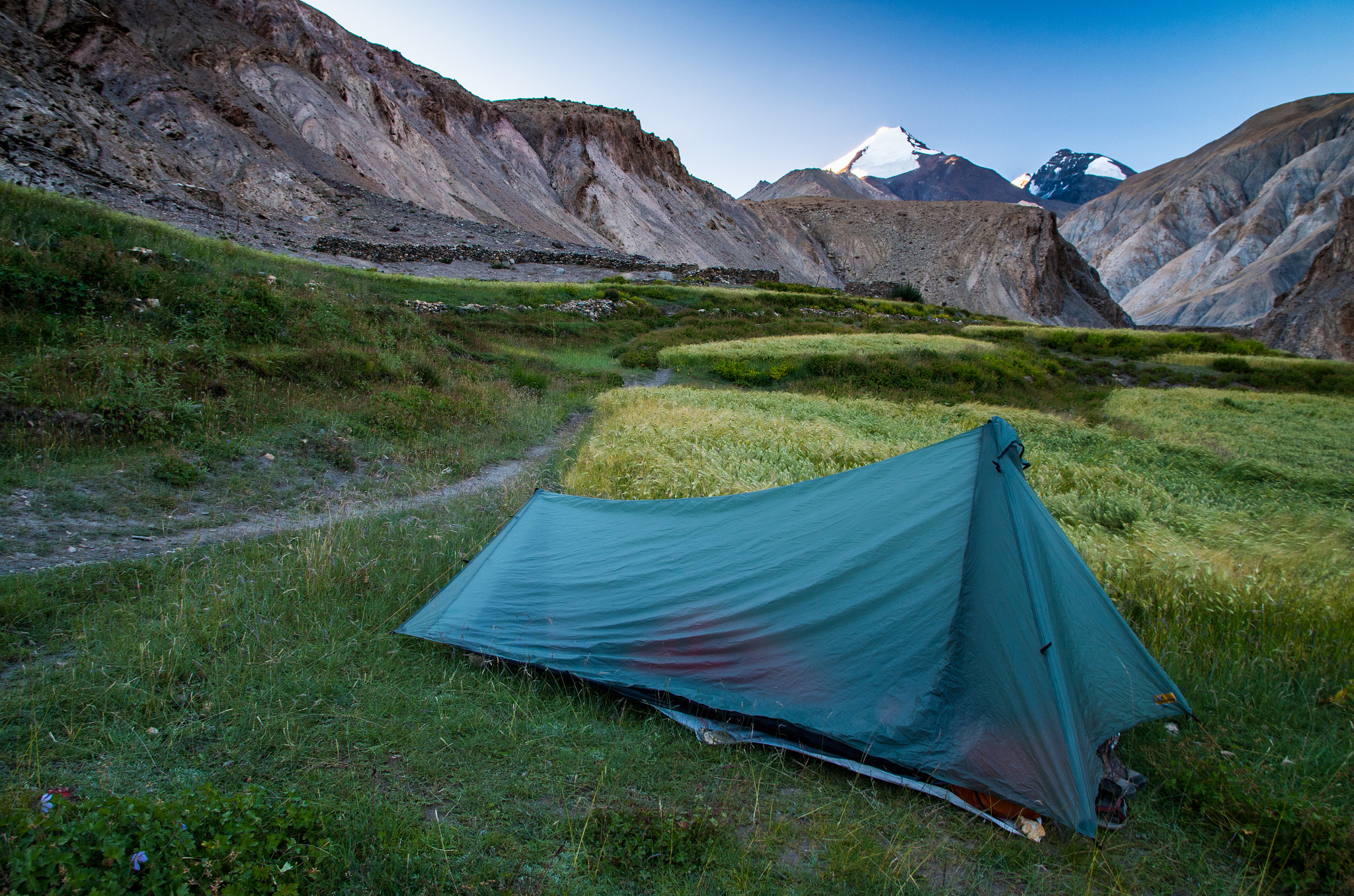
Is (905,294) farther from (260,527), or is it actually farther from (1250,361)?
(260,527)

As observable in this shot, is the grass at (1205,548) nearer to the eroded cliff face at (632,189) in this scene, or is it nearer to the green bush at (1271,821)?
the green bush at (1271,821)

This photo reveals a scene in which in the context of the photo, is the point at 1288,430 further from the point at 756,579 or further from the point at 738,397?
the point at 756,579

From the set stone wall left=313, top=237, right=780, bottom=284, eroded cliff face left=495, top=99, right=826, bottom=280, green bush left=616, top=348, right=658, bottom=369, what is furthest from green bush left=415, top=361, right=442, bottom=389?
eroded cliff face left=495, top=99, right=826, bottom=280

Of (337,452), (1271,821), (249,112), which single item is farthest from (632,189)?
(1271,821)

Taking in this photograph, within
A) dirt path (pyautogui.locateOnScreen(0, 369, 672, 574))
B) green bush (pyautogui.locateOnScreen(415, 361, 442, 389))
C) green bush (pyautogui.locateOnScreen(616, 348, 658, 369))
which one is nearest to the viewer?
dirt path (pyautogui.locateOnScreen(0, 369, 672, 574))

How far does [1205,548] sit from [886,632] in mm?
3927

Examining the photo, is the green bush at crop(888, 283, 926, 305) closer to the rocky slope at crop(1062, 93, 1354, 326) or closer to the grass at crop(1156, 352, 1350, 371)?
the grass at crop(1156, 352, 1350, 371)

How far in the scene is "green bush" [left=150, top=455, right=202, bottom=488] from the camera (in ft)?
21.8

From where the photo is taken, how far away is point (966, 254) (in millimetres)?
75562

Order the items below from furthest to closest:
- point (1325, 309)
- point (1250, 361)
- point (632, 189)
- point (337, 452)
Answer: point (632, 189) < point (1325, 309) < point (1250, 361) < point (337, 452)

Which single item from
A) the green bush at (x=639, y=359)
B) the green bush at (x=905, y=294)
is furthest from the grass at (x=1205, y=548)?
the green bush at (x=905, y=294)

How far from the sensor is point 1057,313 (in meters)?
68.6

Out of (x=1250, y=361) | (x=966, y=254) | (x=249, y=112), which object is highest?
(x=966, y=254)

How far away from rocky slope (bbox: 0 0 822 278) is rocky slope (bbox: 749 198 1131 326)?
15444 millimetres
